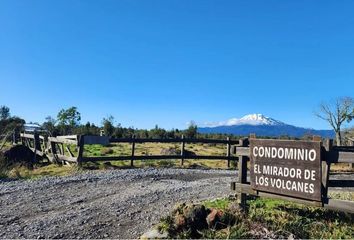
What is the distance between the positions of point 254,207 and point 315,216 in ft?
3.78

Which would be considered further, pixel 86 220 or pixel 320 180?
pixel 86 220

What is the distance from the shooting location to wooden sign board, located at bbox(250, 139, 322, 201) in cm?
700

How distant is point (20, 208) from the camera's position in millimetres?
9891

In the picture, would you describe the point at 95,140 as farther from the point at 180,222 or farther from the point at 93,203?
the point at 180,222

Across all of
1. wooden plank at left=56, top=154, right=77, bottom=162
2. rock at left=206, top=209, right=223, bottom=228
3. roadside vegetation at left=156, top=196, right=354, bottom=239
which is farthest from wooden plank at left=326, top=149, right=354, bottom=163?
wooden plank at left=56, top=154, right=77, bottom=162

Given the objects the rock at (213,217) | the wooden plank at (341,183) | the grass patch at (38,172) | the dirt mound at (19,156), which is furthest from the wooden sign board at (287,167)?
the dirt mound at (19,156)

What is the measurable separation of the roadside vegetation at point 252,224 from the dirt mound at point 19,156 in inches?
574

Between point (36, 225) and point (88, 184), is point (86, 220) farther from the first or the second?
point (88, 184)

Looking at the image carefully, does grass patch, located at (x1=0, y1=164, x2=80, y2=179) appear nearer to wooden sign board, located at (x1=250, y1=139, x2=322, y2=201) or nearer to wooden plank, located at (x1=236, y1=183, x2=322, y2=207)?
wooden plank, located at (x1=236, y1=183, x2=322, y2=207)

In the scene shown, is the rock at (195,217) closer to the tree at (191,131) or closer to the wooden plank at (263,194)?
the wooden plank at (263,194)

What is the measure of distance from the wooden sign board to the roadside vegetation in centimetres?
47

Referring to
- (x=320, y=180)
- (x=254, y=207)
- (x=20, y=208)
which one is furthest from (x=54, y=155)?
(x=320, y=180)

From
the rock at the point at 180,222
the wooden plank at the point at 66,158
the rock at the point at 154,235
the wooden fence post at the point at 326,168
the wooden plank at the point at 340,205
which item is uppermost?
the wooden fence post at the point at 326,168

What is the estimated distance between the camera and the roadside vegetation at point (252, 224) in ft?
21.8
